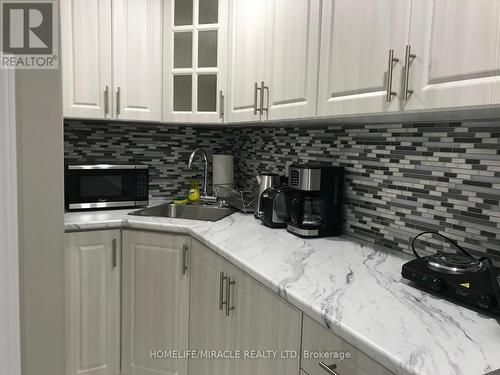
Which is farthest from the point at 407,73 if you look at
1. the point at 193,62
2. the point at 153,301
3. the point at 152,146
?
the point at 152,146

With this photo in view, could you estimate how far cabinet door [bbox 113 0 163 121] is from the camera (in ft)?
7.32

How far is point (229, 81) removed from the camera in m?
2.24

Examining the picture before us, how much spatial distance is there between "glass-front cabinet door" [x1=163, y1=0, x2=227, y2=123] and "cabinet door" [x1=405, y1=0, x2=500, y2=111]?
134 cm

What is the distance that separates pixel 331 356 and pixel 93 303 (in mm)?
1504

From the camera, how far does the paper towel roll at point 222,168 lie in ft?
8.82

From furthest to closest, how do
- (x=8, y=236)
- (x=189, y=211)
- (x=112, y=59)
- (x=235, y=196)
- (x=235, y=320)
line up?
(x=235, y=196), (x=189, y=211), (x=112, y=59), (x=235, y=320), (x=8, y=236)

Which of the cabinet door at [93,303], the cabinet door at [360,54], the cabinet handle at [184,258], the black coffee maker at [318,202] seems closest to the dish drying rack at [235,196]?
the cabinet handle at [184,258]

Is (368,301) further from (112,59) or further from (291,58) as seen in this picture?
(112,59)

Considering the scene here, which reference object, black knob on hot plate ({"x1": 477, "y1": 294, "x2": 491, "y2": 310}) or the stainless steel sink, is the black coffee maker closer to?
the stainless steel sink

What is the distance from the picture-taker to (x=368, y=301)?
1073 mm

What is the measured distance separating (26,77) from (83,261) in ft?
5.26

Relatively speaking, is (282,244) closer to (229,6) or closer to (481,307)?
(481,307)

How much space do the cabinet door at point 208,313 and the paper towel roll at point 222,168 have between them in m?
0.86

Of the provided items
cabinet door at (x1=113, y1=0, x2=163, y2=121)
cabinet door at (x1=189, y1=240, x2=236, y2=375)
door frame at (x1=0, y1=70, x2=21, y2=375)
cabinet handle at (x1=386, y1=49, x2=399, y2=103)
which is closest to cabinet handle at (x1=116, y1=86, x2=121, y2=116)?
cabinet door at (x1=113, y1=0, x2=163, y2=121)
